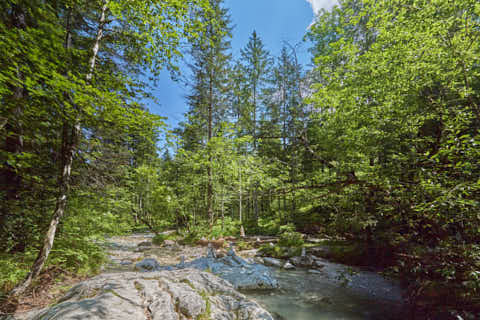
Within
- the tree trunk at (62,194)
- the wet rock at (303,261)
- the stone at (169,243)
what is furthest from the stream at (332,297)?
the stone at (169,243)

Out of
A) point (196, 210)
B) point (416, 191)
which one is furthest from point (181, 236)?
point (416, 191)

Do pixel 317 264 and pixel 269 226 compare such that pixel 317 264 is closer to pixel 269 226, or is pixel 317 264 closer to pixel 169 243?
pixel 269 226


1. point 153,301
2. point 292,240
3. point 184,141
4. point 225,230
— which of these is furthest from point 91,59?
point 225,230

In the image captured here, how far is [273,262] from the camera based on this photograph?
24.5 ft

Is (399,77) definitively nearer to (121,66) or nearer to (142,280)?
(142,280)

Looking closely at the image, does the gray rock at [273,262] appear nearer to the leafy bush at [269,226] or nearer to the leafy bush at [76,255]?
the leafy bush at [269,226]

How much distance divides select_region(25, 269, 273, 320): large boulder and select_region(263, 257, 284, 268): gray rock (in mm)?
4859

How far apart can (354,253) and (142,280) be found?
22.3 ft

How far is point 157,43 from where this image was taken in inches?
151

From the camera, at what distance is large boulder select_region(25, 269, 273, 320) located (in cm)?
185

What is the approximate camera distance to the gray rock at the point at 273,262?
289 inches

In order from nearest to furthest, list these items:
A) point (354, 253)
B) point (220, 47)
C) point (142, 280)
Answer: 1. point (142, 280)
2. point (354, 253)
3. point (220, 47)

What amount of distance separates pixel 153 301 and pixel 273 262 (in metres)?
6.22

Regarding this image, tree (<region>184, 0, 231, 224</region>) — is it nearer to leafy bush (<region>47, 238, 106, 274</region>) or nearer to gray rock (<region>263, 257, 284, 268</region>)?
gray rock (<region>263, 257, 284, 268</region>)
